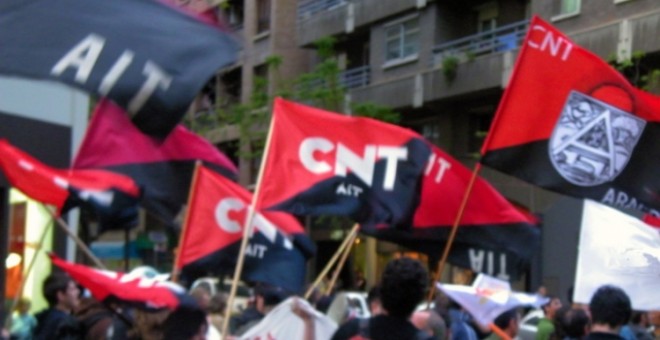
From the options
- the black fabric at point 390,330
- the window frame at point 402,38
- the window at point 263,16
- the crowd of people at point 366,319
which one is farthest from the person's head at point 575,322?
the window at point 263,16

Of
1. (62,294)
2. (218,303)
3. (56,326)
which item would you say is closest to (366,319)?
(56,326)

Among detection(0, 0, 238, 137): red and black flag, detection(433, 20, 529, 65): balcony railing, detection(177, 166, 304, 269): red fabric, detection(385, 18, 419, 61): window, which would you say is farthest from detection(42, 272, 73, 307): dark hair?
detection(385, 18, 419, 61): window

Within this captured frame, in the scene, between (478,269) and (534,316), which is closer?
(478,269)

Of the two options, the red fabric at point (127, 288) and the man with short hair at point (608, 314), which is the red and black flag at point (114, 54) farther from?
the man with short hair at point (608, 314)

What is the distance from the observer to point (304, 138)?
987 centimetres

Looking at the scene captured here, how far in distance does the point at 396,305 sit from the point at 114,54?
155cm

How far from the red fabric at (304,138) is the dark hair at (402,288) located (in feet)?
14.1

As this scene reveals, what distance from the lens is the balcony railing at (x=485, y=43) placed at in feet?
94.9

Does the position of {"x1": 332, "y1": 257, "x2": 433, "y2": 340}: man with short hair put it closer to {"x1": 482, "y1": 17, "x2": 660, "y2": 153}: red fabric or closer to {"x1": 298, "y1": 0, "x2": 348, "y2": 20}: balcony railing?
{"x1": 482, "y1": 17, "x2": 660, "y2": 153}: red fabric

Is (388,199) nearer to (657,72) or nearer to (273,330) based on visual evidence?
(273,330)

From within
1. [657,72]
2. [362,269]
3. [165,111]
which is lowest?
[362,269]

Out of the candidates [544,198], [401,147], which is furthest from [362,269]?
[401,147]

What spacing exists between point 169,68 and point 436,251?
5.44 metres

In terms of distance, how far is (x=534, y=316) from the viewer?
21.0 m
